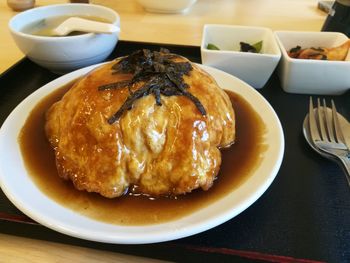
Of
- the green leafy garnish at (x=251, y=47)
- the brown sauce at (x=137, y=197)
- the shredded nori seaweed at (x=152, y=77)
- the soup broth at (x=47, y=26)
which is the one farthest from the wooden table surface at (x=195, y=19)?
the shredded nori seaweed at (x=152, y=77)

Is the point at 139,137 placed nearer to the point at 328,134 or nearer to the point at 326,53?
the point at 328,134

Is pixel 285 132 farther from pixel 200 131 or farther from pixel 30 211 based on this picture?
pixel 30 211

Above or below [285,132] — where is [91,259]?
below

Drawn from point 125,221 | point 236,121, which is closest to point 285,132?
point 236,121

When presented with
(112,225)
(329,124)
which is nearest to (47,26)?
(112,225)

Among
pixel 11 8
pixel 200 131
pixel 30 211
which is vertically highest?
pixel 200 131

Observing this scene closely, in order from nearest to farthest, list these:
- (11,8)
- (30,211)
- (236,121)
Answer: (30,211) → (236,121) → (11,8)

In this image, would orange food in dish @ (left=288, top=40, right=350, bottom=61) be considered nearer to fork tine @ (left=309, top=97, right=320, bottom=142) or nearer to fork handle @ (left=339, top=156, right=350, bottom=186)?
fork tine @ (left=309, top=97, right=320, bottom=142)
